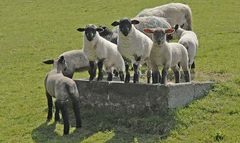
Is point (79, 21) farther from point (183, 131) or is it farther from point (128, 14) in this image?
point (183, 131)

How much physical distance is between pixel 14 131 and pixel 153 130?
3.41 metres

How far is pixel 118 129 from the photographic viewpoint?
37.3 feet

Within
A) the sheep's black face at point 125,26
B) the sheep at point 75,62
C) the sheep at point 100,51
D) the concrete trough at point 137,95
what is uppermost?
the sheep's black face at point 125,26

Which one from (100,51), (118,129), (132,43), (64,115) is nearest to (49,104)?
(64,115)

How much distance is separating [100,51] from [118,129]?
1.99 meters

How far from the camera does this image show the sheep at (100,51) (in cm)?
1191

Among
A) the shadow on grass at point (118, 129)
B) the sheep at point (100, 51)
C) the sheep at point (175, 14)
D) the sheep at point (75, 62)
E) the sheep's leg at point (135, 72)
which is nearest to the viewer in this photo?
the shadow on grass at point (118, 129)

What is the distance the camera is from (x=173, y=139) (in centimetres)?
1048

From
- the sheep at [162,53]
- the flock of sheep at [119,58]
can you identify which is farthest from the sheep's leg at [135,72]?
the sheep at [162,53]

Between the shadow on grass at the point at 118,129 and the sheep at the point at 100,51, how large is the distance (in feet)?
4.31

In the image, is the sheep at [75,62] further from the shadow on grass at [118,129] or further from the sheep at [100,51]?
the shadow on grass at [118,129]

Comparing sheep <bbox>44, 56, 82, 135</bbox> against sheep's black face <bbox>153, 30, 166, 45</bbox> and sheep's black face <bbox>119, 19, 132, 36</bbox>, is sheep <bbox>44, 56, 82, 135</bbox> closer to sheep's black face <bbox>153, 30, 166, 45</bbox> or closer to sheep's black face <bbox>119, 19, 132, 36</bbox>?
sheep's black face <bbox>119, 19, 132, 36</bbox>

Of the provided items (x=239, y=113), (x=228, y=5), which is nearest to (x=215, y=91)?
(x=239, y=113)

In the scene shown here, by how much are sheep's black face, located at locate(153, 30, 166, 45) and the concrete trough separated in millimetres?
1010
